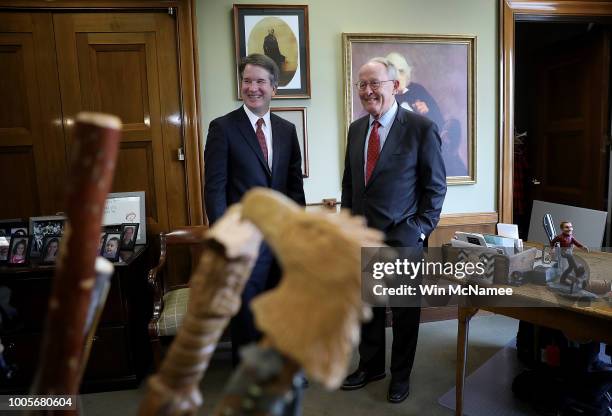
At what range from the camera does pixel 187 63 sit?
275cm

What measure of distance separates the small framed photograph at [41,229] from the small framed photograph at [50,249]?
5 cm

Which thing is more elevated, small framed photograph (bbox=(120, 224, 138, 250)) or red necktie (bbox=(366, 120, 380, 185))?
red necktie (bbox=(366, 120, 380, 185))

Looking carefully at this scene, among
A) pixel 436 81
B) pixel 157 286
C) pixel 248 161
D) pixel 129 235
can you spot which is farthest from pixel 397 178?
pixel 129 235

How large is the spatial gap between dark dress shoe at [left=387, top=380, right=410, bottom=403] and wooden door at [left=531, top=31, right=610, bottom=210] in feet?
9.03

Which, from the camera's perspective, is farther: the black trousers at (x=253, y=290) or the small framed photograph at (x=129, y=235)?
the small framed photograph at (x=129, y=235)

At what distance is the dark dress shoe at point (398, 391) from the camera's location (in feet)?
7.61

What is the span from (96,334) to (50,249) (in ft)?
1.75

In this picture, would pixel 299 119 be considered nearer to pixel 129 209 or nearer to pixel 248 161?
pixel 248 161

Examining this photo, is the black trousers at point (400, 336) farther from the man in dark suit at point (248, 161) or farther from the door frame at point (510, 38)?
the door frame at point (510, 38)

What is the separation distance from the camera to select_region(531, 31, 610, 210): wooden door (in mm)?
3848

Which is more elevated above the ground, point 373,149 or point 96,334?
point 373,149

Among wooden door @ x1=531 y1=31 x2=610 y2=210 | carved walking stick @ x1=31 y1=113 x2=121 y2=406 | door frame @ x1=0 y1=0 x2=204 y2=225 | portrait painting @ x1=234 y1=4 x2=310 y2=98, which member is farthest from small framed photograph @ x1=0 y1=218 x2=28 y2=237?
wooden door @ x1=531 y1=31 x2=610 y2=210

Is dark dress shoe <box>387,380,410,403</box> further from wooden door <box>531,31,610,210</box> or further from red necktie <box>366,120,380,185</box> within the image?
wooden door <box>531,31,610,210</box>

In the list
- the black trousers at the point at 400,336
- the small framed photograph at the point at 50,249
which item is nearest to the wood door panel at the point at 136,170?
the small framed photograph at the point at 50,249
